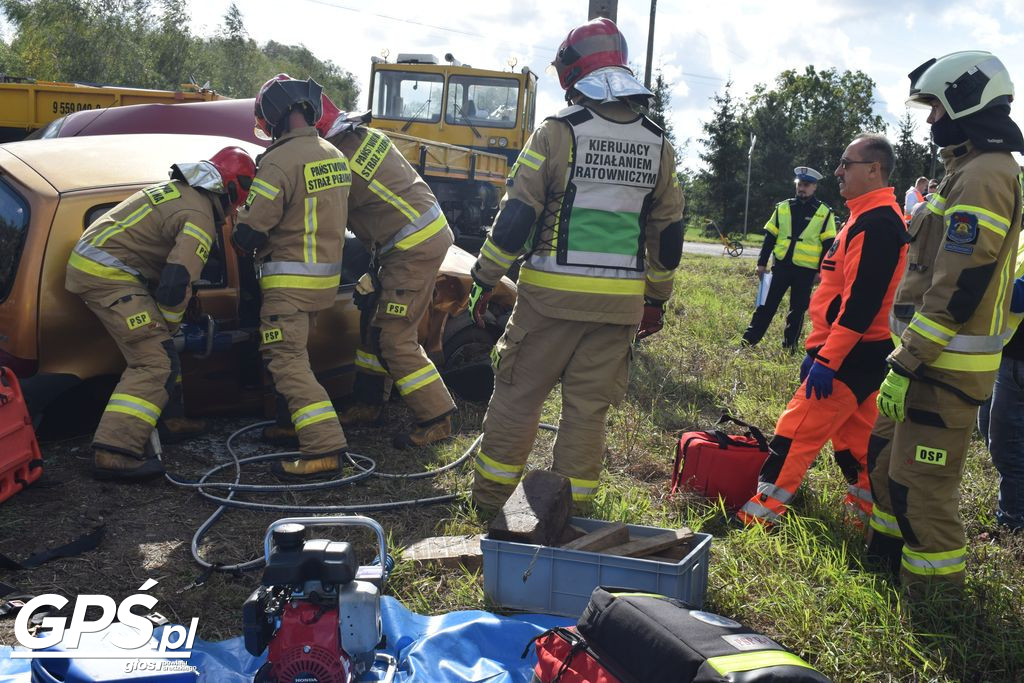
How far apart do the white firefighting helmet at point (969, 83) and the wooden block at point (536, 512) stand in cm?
198

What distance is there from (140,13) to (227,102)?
21412 mm

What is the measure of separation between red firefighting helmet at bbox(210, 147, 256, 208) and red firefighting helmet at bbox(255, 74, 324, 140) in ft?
0.70

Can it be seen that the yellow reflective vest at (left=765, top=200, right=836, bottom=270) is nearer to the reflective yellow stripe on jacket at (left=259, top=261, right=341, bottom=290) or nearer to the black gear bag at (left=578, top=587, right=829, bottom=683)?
the reflective yellow stripe on jacket at (left=259, top=261, right=341, bottom=290)

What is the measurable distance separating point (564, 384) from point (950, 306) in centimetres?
162

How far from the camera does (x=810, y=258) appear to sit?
322 inches

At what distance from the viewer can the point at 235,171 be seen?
4.44 metres

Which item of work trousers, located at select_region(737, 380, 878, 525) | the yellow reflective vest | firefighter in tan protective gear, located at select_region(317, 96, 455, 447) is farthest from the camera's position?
the yellow reflective vest

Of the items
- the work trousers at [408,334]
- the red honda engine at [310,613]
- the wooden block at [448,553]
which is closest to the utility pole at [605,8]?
the work trousers at [408,334]

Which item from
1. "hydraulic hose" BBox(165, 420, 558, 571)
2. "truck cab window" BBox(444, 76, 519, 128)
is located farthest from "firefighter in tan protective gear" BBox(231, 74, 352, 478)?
"truck cab window" BBox(444, 76, 519, 128)

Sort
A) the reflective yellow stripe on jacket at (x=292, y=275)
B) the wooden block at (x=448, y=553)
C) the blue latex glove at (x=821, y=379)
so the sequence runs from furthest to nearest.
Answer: the reflective yellow stripe on jacket at (x=292, y=275) < the blue latex glove at (x=821, y=379) < the wooden block at (x=448, y=553)

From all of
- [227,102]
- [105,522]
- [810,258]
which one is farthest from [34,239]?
[810,258]

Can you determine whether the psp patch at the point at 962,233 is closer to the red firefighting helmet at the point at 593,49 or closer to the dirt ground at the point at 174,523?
the red firefighting helmet at the point at 593,49

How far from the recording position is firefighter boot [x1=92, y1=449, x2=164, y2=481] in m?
4.05

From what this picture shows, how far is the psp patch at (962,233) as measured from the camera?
9.46 feet
